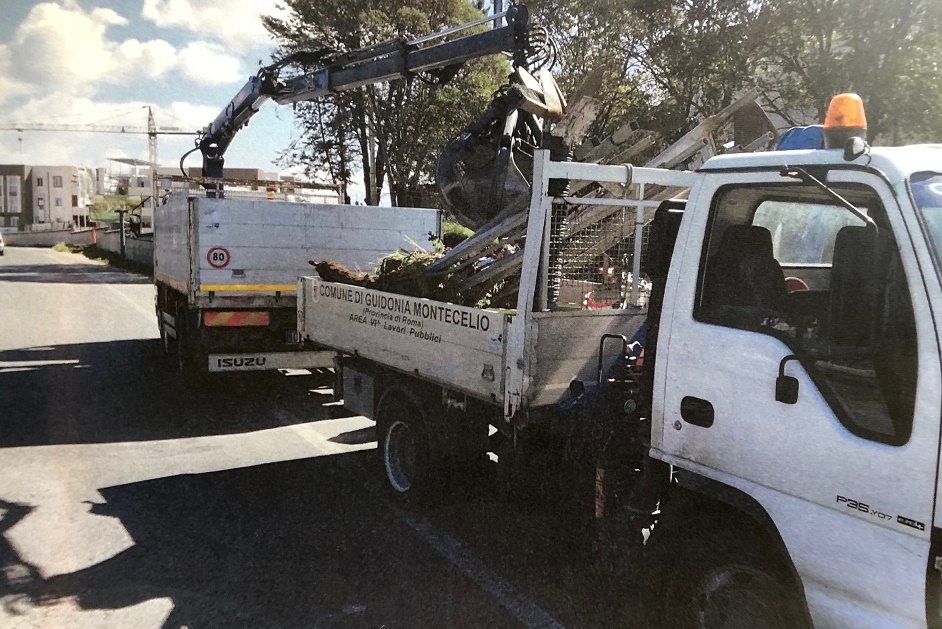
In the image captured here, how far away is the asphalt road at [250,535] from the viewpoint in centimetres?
403

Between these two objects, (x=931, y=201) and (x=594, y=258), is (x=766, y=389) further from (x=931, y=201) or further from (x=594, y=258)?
(x=594, y=258)

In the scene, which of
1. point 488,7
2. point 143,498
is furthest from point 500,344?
point 488,7

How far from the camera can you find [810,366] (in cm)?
271

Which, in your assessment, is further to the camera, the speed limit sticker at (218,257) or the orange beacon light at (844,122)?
the speed limit sticker at (218,257)

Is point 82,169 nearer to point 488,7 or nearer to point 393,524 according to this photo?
point 488,7

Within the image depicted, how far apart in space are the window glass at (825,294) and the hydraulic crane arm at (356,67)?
5392 millimetres

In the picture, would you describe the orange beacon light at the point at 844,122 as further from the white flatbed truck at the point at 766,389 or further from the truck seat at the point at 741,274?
the truck seat at the point at 741,274

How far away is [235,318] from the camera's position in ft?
28.1

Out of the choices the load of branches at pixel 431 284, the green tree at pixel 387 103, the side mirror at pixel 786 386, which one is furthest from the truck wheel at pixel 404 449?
the green tree at pixel 387 103

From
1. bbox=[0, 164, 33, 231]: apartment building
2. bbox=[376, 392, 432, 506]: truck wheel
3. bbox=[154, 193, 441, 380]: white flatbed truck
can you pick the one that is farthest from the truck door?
bbox=[0, 164, 33, 231]: apartment building

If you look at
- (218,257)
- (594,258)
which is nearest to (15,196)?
A: (218,257)

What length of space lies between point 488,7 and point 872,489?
29622 mm

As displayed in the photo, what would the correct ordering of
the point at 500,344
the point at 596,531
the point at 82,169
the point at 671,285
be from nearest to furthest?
the point at 671,285
the point at 596,531
the point at 500,344
the point at 82,169

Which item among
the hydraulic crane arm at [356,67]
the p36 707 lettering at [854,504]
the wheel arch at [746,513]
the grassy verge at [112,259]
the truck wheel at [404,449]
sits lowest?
the grassy verge at [112,259]
